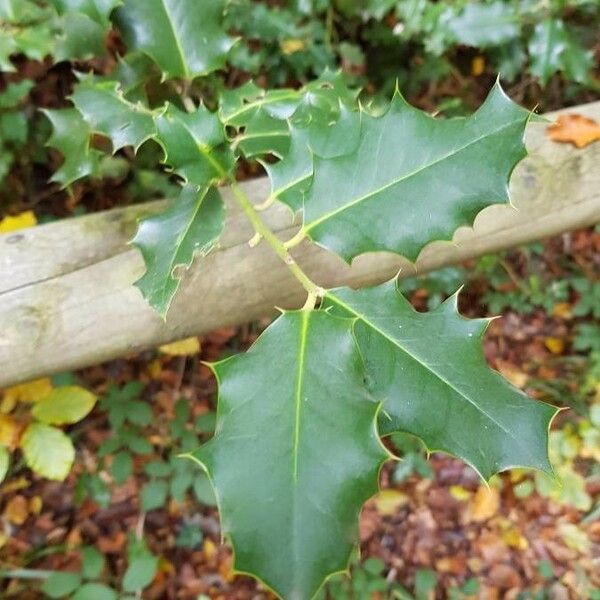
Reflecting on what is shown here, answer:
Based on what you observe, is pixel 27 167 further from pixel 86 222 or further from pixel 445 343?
pixel 445 343

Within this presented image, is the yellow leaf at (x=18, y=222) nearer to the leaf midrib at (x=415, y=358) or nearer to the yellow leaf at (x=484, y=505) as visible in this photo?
the leaf midrib at (x=415, y=358)

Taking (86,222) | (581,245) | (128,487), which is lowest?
(581,245)

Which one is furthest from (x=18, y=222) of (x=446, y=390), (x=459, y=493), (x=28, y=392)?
(x=459, y=493)

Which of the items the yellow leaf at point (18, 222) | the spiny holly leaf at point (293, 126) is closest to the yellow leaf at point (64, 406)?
the yellow leaf at point (18, 222)

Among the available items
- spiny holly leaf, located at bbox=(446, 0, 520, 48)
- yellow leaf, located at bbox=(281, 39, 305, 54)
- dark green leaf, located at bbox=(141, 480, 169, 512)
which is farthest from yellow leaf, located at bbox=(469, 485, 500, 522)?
yellow leaf, located at bbox=(281, 39, 305, 54)

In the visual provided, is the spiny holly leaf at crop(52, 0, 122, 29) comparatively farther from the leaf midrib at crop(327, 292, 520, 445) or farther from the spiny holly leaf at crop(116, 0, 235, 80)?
the leaf midrib at crop(327, 292, 520, 445)

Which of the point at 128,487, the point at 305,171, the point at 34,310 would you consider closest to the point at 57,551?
the point at 128,487

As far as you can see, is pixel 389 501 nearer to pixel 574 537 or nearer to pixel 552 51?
pixel 574 537
